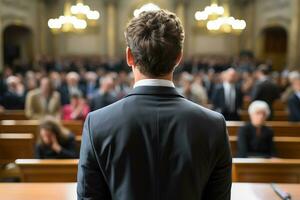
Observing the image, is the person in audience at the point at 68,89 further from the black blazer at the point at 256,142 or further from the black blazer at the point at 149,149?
the black blazer at the point at 149,149

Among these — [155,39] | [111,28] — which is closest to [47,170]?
[155,39]

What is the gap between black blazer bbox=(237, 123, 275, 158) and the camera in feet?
16.1

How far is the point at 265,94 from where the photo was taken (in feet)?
24.4

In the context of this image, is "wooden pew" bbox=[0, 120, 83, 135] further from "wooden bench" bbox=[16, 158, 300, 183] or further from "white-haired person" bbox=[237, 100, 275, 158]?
"white-haired person" bbox=[237, 100, 275, 158]

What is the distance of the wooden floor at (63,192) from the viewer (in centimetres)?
269

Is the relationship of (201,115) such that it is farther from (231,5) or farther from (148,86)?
(231,5)

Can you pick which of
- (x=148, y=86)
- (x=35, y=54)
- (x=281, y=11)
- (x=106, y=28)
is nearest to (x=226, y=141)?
(x=148, y=86)

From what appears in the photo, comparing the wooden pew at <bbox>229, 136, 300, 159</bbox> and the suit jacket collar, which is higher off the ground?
the suit jacket collar

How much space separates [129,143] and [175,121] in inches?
7.5

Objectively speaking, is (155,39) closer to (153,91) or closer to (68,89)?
(153,91)

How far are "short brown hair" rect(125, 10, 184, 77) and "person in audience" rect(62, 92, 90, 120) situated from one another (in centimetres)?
572

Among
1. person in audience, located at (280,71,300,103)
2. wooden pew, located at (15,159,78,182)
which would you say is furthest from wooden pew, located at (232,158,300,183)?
person in audience, located at (280,71,300,103)

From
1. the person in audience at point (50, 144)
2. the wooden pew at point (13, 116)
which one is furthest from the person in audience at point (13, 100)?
the person in audience at point (50, 144)

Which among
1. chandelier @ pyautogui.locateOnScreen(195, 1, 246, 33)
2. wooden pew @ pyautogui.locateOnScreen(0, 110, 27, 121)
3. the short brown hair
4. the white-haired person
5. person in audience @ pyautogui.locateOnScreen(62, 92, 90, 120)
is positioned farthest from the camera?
chandelier @ pyautogui.locateOnScreen(195, 1, 246, 33)
